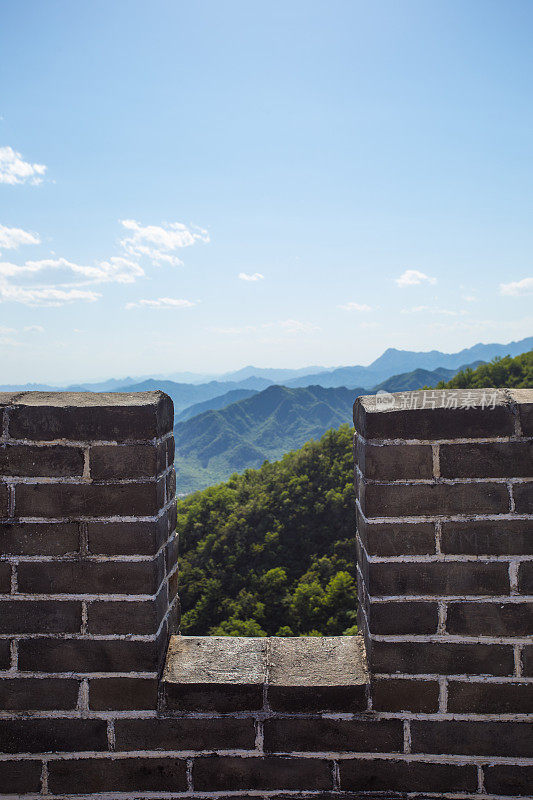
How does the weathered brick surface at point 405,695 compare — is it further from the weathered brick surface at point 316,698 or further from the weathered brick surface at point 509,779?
the weathered brick surface at point 509,779

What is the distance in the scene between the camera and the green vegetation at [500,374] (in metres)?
26.0

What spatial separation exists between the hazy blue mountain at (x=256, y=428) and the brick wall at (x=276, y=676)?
12030 centimetres

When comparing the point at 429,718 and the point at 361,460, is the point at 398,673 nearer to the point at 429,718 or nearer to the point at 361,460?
the point at 429,718

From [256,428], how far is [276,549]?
412 feet

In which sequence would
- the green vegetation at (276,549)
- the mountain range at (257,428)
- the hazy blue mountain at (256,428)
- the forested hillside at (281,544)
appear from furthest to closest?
the hazy blue mountain at (256,428) < the mountain range at (257,428) < the forested hillside at (281,544) < the green vegetation at (276,549)

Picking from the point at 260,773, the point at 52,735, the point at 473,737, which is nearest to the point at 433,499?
the point at 473,737

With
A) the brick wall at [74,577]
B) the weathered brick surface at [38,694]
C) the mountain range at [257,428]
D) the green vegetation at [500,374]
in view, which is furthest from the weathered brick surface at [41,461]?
the mountain range at [257,428]

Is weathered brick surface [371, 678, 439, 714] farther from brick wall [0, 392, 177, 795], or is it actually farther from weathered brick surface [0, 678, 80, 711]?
weathered brick surface [0, 678, 80, 711]

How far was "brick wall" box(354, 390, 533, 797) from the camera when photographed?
128 centimetres

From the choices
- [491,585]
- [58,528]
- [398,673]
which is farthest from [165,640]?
[491,585]

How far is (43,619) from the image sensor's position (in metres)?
1.34

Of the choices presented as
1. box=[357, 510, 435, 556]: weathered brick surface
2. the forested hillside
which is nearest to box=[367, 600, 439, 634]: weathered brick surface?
box=[357, 510, 435, 556]: weathered brick surface

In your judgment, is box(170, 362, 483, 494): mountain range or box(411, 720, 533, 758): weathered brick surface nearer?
box(411, 720, 533, 758): weathered brick surface

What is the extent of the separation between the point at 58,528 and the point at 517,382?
28.0 m
